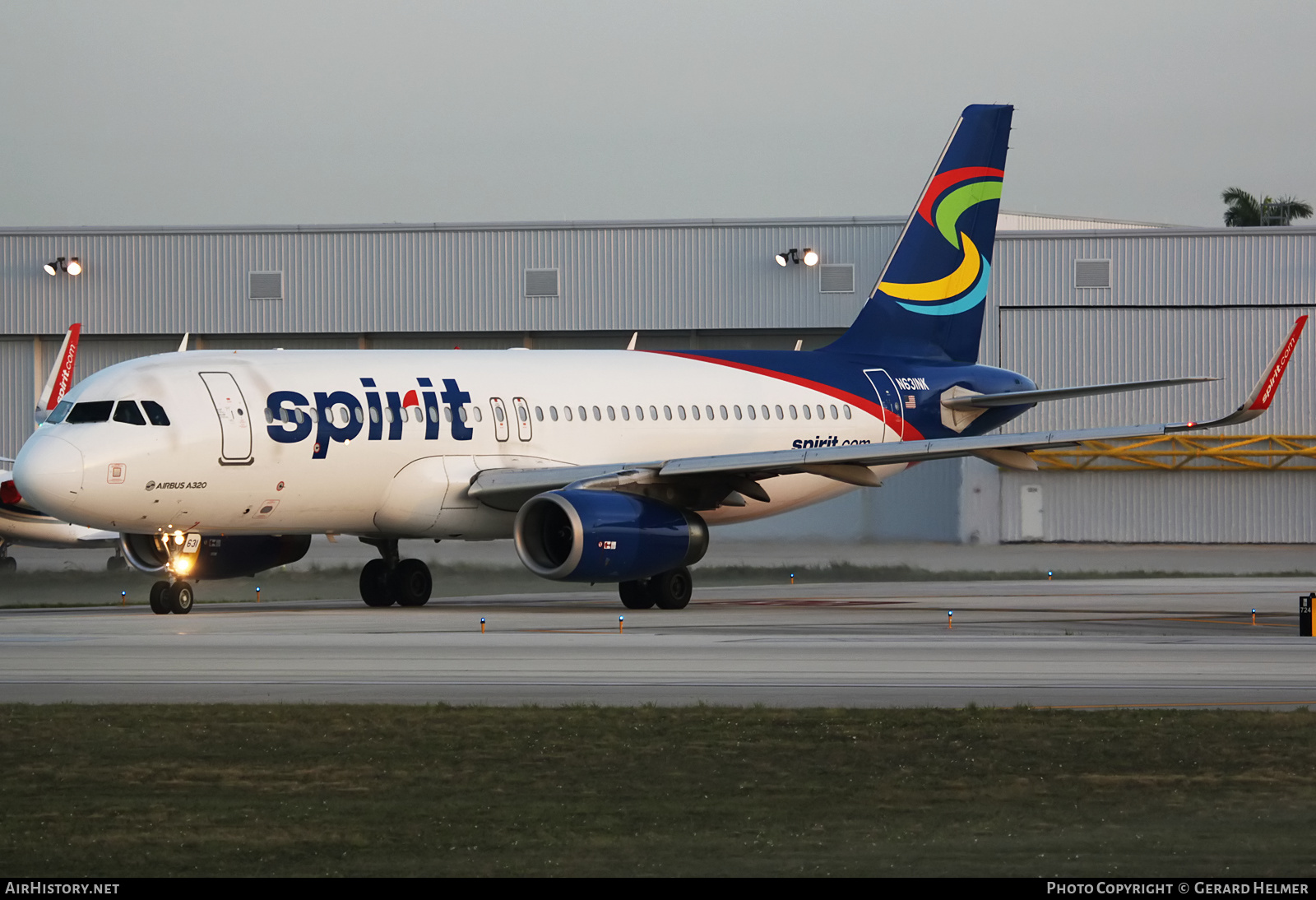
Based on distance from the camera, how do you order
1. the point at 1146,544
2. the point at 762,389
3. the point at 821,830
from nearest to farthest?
the point at 821,830
the point at 762,389
the point at 1146,544

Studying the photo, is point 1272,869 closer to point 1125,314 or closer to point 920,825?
point 920,825

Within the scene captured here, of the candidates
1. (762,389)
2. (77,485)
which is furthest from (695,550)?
(77,485)

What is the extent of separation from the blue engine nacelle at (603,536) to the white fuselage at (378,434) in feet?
6.82

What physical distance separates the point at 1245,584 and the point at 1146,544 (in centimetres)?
940

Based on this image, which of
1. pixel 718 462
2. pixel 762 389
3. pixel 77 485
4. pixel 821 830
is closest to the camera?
pixel 821 830

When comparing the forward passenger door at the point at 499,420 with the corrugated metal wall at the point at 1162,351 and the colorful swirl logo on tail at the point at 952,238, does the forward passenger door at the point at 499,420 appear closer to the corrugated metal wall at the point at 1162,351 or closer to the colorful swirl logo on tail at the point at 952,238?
the colorful swirl logo on tail at the point at 952,238

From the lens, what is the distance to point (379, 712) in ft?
45.0

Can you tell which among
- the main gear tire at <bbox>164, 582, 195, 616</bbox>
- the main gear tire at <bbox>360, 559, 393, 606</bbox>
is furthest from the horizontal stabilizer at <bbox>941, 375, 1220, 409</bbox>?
the main gear tire at <bbox>164, 582, 195, 616</bbox>

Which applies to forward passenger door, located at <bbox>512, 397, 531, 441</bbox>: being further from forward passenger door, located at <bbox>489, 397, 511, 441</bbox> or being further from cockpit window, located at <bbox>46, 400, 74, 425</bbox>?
cockpit window, located at <bbox>46, 400, 74, 425</bbox>

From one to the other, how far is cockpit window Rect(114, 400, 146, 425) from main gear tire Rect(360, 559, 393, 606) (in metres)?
5.41

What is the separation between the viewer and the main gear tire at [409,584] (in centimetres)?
2962

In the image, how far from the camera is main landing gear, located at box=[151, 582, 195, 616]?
26000 mm

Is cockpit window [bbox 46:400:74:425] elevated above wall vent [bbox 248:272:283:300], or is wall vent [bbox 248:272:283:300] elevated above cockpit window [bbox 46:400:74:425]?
wall vent [bbox 248:272:283:300]

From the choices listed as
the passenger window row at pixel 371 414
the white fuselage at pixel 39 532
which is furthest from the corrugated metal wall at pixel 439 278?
the passenger window row at pixel 371 414
